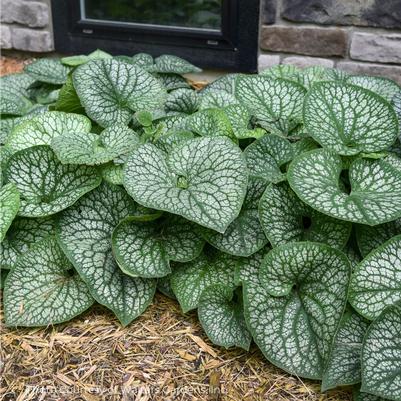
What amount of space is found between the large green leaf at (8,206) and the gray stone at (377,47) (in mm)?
1803

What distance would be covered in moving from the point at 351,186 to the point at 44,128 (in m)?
0.97

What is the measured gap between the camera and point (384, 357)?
1335mm

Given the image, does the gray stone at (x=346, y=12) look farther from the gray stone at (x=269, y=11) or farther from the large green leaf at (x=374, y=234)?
the large green leaf at (x=374, y=234)

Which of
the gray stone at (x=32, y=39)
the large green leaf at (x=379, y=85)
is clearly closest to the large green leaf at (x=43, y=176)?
the large green leaf at (x=379, y=85)

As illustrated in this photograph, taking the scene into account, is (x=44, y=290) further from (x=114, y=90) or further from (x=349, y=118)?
(x=349, y=118)

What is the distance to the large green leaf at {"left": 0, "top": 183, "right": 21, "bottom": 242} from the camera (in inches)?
62.8

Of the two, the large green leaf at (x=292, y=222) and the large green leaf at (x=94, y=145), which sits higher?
the large green leaf at (x=94, y=145)

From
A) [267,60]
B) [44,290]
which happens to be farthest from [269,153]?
[267,60]

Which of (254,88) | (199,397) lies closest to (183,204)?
(199,397)

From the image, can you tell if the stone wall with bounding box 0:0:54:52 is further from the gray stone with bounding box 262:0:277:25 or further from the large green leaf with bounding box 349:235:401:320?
the large green leaf with bounding box 349:235:401:320

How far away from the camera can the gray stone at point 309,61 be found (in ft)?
9.36

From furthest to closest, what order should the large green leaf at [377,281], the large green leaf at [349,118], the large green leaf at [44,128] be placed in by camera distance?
1. the large green leaf at [44,128]
2. the large green leaf at [349,118]
3. the large green leaf at [377,281]

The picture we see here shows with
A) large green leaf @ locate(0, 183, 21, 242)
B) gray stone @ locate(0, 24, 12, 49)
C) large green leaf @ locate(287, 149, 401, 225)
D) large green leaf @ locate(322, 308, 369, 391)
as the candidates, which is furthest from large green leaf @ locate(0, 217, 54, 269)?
gray stone @ locate(0, 24, 12, 49)

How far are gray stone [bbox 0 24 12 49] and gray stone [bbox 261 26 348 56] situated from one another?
57.5 inches
